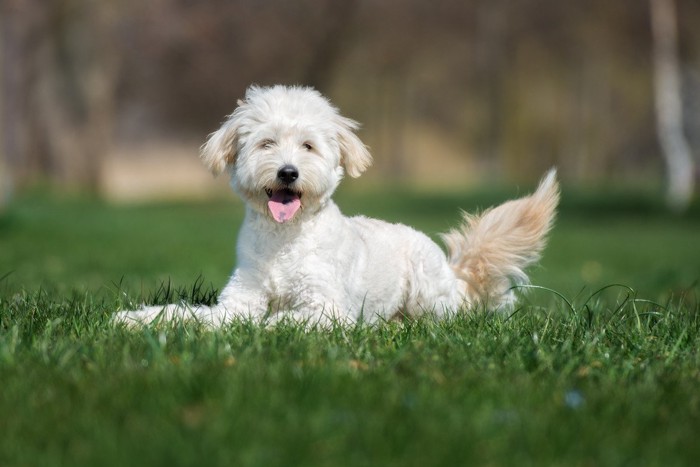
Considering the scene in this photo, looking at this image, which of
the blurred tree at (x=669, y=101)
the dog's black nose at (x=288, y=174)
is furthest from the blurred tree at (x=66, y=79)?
the dog's black nose at (x=288, y=174)

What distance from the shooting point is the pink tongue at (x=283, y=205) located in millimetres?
4977

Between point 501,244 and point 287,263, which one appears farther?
point 501,244

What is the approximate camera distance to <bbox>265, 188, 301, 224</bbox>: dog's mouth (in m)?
4.98

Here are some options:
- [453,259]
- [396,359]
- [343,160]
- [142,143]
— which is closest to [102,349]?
[396,359]

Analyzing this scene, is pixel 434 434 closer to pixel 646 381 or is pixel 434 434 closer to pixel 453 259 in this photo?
pixel 646 381

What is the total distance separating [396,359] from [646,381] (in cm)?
93

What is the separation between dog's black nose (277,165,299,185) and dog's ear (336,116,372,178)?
1.61 ft

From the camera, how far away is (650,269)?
40.2 ft

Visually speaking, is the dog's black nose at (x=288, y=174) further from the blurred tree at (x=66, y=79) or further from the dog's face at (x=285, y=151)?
the blurred tree at (x=66, y=79)

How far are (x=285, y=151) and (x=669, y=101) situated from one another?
19963mm

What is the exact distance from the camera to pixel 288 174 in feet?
16.1

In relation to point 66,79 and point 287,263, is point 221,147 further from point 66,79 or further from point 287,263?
point 66,79

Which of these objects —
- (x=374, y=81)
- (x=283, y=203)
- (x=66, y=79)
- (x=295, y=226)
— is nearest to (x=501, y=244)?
(x=295, y=226)

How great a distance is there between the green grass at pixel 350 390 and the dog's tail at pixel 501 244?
24.9 inches
